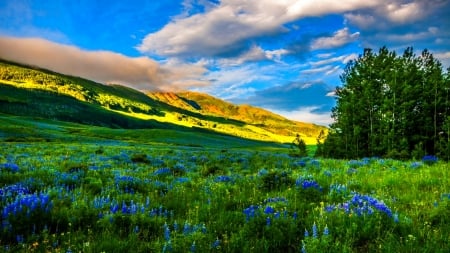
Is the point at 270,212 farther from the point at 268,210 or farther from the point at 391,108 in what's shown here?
the point at 391,108

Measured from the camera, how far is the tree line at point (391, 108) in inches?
2218

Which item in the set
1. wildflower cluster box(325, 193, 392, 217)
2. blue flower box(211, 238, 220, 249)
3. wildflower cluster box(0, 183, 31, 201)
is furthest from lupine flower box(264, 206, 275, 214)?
wildflower cluster box(0, 183, 31, 201)

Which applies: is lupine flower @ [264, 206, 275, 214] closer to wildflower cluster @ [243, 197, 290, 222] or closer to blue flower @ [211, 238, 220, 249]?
wildflower cluster @ [243, 197, 290, 222]

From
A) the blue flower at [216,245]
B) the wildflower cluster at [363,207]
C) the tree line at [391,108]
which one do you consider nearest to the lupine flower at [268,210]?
the wildflower cluster at [363,207]

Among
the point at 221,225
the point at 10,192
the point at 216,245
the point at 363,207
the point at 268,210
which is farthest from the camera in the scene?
the point at 10,192

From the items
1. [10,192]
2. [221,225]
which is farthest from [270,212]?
[10,192]

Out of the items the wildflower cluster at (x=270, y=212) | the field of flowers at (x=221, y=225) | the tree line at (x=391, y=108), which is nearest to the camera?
the field of flowers at (x=221, y=225)

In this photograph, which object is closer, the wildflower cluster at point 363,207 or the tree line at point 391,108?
the wildflower cluster at point 363,207

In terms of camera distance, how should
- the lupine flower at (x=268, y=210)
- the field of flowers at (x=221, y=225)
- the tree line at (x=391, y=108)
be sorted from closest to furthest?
the field of flowers at (x=221, y=225)
the lupine flower at (x=268, y=210)
the tree line at (x=391, y=108)

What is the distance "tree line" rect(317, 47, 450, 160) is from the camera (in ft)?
185

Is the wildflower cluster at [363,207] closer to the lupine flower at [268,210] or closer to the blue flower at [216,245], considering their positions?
Result: the lupine flower at [268,210]

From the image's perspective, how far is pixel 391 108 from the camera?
58.7 metres

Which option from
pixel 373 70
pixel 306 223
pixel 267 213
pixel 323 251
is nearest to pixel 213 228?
pixel 267 213

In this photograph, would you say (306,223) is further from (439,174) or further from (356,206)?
(439,174)
